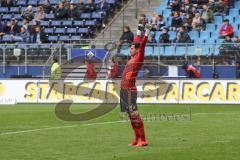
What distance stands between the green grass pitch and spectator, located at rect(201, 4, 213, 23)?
1129cm

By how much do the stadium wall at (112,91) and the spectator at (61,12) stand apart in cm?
1063

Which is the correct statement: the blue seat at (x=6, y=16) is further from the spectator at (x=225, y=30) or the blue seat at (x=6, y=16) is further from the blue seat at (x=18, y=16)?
the spectator at (x=225, y=30)

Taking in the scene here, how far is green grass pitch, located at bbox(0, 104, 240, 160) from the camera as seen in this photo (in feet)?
42.7

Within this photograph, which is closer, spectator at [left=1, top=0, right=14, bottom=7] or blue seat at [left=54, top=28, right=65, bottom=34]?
blue seat at [left=54, top=28, right=65, bottom=34]

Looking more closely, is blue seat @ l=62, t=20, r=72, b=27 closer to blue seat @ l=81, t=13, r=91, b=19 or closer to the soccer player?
blue seat @ l=81, t=13, r=91, b=19

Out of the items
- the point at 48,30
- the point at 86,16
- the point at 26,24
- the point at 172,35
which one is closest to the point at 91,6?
the point at 86,16

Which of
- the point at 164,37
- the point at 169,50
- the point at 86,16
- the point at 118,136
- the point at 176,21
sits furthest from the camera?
the point at 86,16

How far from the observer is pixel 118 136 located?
1672 centimetres

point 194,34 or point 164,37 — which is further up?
point 194,34

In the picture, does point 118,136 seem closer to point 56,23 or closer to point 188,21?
point 188,21

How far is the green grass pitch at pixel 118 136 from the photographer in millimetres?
13008

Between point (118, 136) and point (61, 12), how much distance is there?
2525 centimetres

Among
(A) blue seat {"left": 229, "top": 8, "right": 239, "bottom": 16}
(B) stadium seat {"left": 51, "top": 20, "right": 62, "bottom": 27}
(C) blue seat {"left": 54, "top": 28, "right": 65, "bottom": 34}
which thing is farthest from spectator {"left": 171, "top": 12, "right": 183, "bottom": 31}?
(B) stadium seat {"left": 51, "top": 20, "right": 62, "bottom": 27}

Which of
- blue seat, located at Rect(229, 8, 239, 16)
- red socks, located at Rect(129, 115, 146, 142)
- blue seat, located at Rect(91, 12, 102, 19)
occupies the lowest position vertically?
red socks, located at Rect(129, 115, 146, 142)
